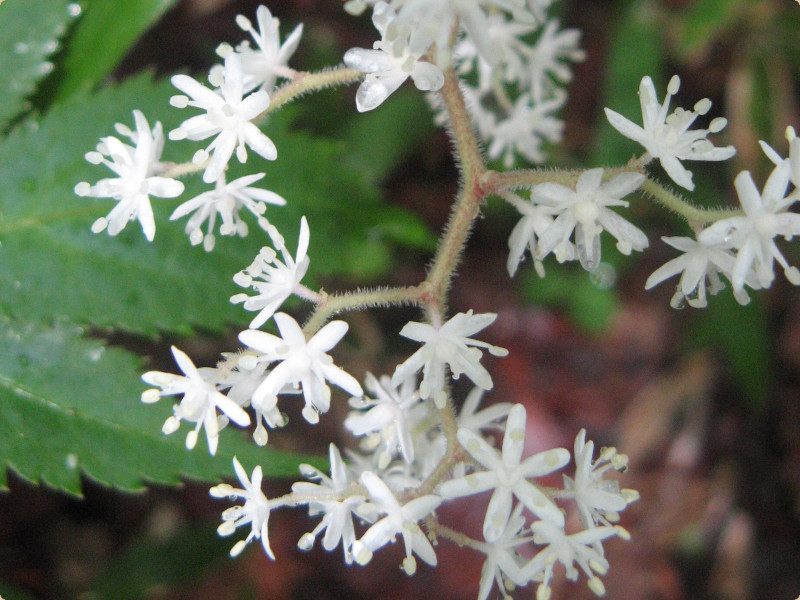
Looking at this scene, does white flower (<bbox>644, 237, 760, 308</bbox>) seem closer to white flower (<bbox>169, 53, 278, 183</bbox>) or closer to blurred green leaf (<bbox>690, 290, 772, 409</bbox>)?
white flower (<bbox>169, 53, 278, 183</bbox>)

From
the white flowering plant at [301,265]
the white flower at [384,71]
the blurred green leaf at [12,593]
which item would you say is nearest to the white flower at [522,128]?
the white flowering plant at [301,265]

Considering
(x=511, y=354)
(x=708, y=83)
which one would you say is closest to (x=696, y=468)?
(x=511, y=354)

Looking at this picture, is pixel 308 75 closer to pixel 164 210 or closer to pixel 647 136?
pixel 164 210

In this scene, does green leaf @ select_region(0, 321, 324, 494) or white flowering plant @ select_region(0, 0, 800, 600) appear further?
green leaf @ select_region(0, 321, 324, 494)

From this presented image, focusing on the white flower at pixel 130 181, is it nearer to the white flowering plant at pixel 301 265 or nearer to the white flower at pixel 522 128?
the white flowering plant at pixel 301 265

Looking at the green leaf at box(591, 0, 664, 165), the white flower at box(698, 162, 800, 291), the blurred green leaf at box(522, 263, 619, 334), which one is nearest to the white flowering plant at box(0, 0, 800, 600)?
the white flower at box(698, 162, 800, 291)

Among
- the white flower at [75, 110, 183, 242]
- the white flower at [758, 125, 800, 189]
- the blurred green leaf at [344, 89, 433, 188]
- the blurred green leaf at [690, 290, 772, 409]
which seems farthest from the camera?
the blurred green leaf at [690, 290, 772, 409]
